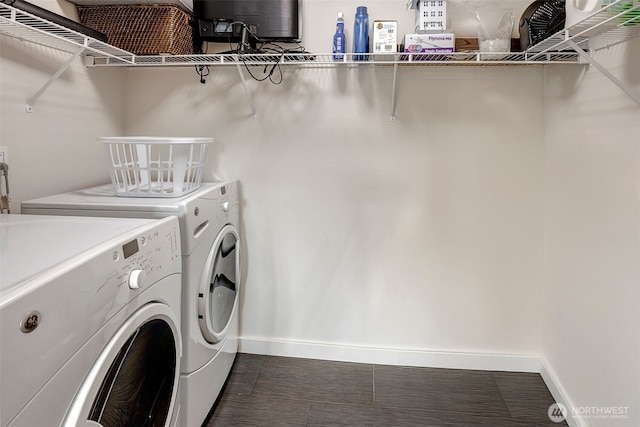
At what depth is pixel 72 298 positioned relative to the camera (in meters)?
0.75

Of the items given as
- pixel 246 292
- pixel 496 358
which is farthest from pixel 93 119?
pixel 496 358

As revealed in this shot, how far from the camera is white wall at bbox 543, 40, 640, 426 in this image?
1.29 meters

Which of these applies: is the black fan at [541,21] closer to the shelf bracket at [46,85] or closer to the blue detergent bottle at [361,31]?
the blue detergent bottle at [361,31]

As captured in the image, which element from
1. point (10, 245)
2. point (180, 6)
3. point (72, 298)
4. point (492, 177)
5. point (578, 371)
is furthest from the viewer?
point (492, 177)

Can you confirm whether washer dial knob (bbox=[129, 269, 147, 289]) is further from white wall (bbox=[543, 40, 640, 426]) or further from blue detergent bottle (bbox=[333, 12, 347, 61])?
white wall (bbox=[543, 40, 640, 426])

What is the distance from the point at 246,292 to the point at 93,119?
3.72ft

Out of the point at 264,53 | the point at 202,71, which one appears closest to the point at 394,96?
the point at 264,53

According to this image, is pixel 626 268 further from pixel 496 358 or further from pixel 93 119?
pixel 93 119

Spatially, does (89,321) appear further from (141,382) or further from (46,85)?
(46,85)

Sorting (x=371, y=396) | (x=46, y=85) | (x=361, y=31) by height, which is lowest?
(x=371, y=396)

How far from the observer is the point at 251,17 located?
1.88 metres

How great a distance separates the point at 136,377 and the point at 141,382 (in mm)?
37

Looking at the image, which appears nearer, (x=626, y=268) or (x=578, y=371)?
(x=626, y=268)

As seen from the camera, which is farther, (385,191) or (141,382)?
(385,191)
